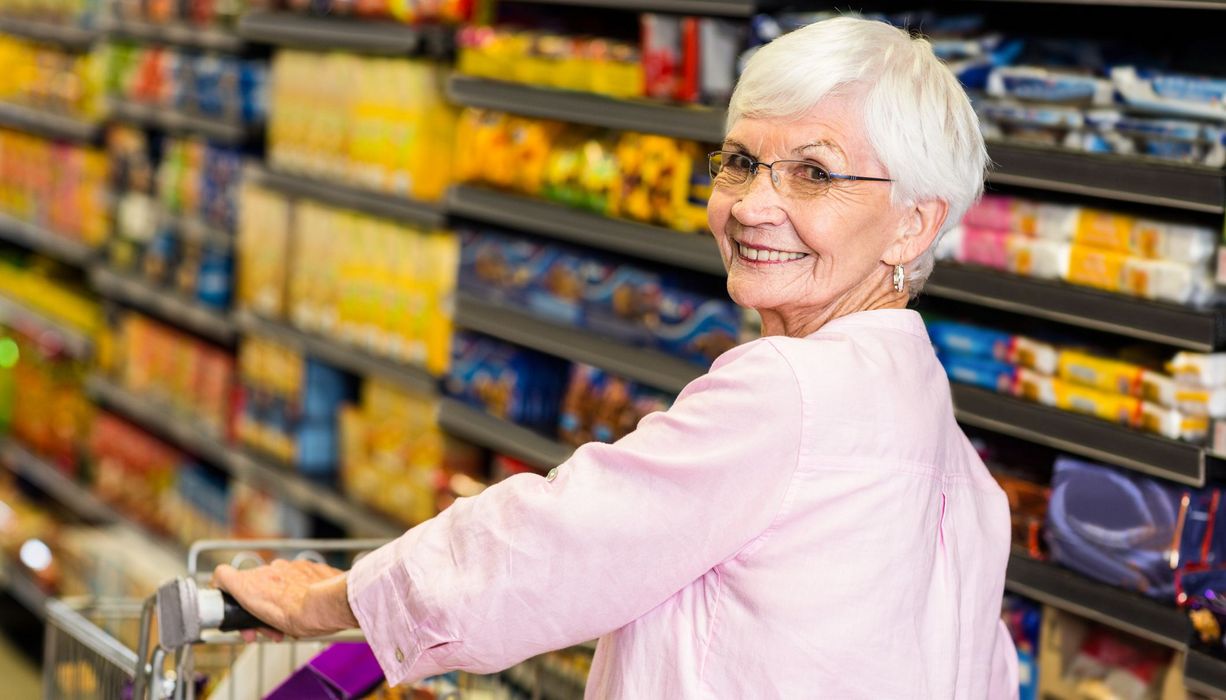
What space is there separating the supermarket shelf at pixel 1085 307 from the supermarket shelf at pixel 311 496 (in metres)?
1.97

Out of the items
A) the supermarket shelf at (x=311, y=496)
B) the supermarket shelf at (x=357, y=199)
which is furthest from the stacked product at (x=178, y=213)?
the supermarket shelf at (x=311, y=496)

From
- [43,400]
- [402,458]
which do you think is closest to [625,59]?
[402,458]

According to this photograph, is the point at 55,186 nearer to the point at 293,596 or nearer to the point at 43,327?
the point at 43,327

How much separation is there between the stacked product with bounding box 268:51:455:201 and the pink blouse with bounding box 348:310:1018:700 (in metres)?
2.45

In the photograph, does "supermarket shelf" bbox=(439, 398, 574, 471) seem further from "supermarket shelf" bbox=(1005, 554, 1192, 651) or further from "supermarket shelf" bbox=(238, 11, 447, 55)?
"supermarket shelf" bbox=(1005, 554, 1192, 651)

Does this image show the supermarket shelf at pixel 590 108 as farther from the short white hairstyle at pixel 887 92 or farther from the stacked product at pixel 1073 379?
the short white hairstyle at pixel 887 92

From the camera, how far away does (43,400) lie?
252 inches

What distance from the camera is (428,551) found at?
5.40ft

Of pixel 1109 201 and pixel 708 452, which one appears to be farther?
pixel 1109 201

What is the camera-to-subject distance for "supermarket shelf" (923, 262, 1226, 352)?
223cm

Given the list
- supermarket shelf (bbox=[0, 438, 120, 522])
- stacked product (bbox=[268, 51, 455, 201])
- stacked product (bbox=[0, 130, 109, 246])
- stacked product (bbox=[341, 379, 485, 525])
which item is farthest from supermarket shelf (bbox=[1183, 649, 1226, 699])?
stacked product (bbox=[0, 130, 109, 246])

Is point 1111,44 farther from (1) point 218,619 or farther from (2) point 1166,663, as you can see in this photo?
(1) point 218,619

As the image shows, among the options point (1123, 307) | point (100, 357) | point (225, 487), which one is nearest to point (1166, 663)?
point (1123, 307)

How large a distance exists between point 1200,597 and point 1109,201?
25.5 inches
